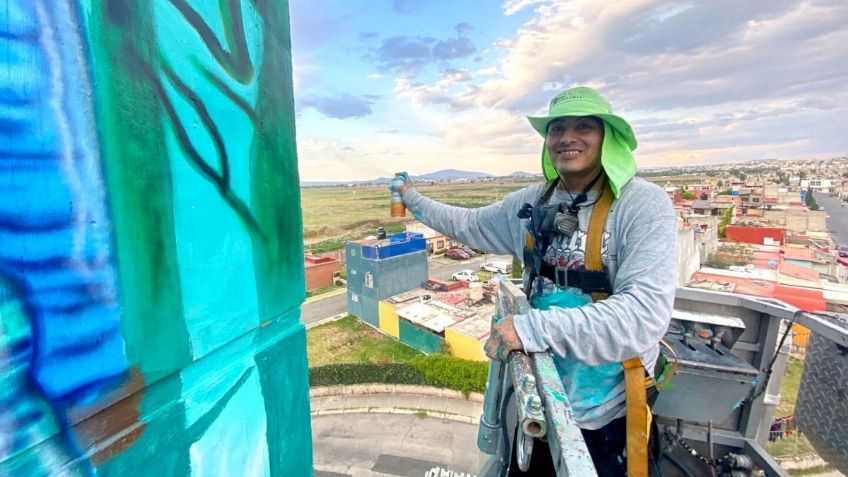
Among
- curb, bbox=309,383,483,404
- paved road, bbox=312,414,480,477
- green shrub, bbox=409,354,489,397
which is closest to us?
paved road, bbox=312,414,480,477

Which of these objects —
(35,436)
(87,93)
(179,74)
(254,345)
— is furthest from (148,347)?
(179,74)

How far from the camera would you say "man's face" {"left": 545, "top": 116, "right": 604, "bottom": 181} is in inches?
89.4

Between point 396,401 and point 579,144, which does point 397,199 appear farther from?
point 396,401

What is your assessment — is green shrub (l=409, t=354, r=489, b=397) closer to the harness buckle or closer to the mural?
the harness buckle

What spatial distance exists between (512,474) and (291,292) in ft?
5.28

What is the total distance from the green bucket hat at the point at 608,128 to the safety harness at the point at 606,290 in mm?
127

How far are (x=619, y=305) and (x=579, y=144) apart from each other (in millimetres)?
937

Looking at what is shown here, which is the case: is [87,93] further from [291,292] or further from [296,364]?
[296,364]

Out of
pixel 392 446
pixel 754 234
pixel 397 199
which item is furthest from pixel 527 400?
pixel 754 234

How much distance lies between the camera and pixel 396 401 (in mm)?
18406

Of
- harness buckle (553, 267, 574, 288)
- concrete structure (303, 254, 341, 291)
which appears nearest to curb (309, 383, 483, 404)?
harness buckle (553, 267, 574, 288)

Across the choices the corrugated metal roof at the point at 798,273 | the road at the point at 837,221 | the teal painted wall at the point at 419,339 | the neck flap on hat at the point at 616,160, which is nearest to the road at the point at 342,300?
the teal painted wall at the point at 419,339

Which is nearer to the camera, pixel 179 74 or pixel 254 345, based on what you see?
pixel 179 74

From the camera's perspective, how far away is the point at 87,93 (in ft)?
3.14
